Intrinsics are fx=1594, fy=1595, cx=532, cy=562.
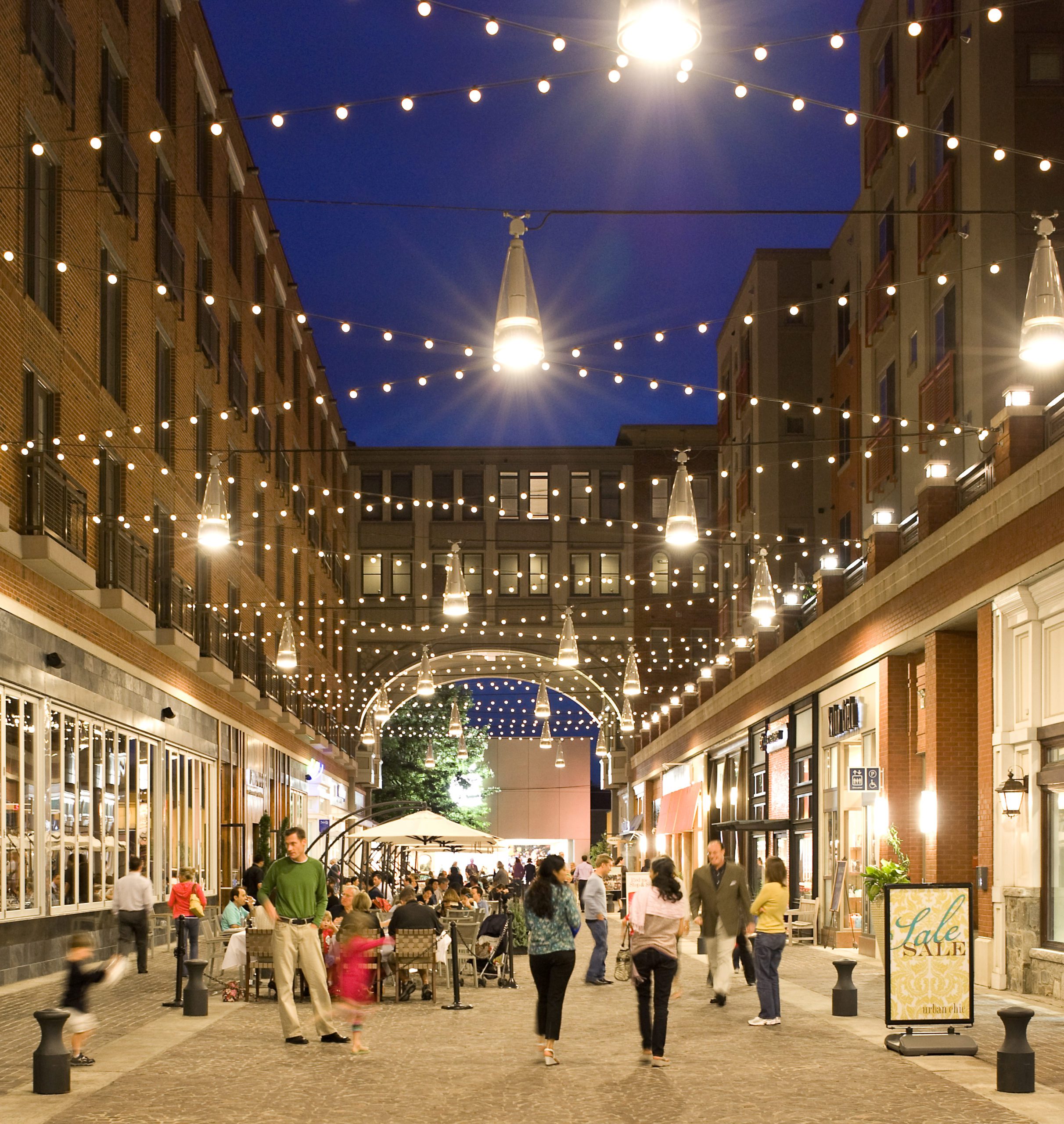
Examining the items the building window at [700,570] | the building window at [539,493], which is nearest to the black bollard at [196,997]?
the building window at [539,493]

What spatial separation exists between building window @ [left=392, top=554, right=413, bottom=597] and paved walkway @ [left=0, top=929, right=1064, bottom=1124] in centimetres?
4662

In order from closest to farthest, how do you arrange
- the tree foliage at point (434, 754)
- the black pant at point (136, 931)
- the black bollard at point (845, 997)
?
the black bollard at point (845, 997) → the black pant at point (136, 931) → the tree foliage at point (434, 754)

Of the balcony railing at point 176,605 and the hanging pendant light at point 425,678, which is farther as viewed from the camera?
the hanging pendant light at point 425,678

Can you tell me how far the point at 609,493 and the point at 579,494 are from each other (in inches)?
46.6

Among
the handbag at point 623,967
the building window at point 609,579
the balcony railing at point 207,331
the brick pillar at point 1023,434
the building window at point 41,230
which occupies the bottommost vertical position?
the handbag at point 623,967

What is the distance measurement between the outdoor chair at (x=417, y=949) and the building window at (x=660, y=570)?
4566 cm

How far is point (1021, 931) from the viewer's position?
18.1 meters

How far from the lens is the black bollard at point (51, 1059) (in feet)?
35.0

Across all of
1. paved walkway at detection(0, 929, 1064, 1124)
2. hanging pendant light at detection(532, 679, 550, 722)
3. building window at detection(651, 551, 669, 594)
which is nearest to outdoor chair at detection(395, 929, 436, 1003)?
Answer: paved walkway at detection(0, 929, 1064, 1124)

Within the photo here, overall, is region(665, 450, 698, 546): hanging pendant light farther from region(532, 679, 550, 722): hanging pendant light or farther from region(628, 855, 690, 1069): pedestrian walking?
region(532, 679, 550, 722): hanging pendant light

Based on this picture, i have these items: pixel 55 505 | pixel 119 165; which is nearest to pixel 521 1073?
pixel 55 505

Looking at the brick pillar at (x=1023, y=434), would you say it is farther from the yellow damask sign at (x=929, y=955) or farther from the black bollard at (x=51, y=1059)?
the black bollard at (x=51, y=1059)

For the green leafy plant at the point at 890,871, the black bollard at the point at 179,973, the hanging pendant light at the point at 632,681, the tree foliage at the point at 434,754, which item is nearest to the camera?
the black bollard at the point at 179,973

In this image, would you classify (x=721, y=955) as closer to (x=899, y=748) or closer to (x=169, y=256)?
(x=899, y=748)
